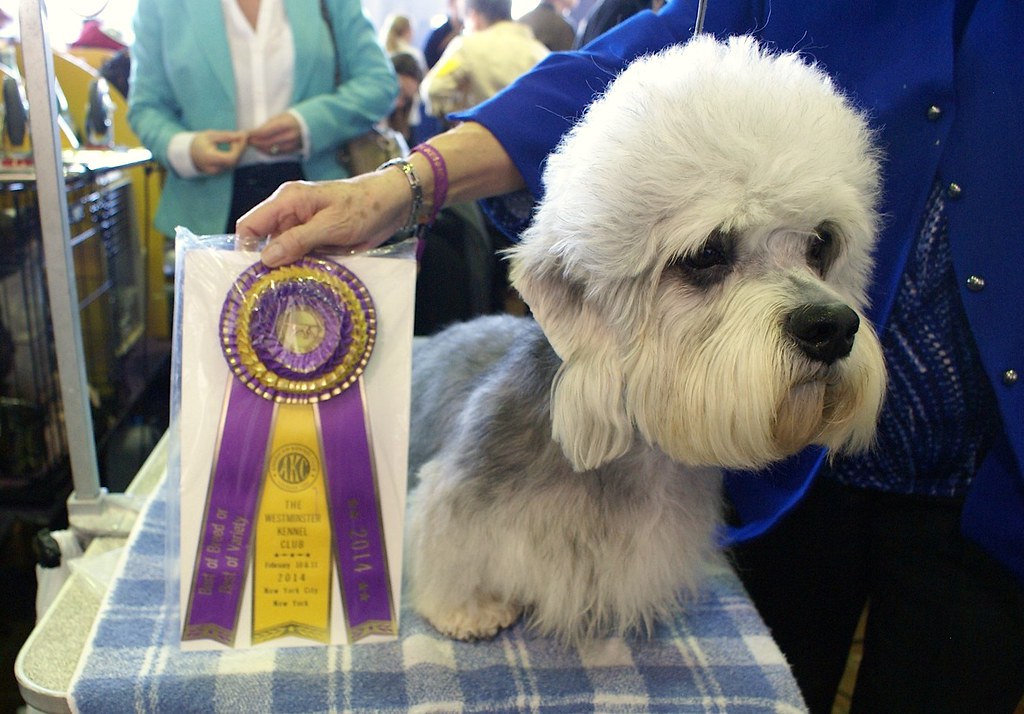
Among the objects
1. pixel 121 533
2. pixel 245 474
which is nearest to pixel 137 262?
pixel 121 533

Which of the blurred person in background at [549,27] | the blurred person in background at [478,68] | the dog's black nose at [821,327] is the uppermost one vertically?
the blurred person in background at [549,27]

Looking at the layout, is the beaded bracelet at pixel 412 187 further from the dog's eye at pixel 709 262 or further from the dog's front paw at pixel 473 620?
the dog's front paw at pixel 473 620

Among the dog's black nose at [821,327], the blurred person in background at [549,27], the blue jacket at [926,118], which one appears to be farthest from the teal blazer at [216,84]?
the blurred person in background at [549,27]

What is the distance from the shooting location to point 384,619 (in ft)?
3.00

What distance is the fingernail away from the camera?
2.75 ft

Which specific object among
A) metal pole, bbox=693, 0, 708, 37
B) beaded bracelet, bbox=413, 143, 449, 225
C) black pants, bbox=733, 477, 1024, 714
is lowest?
black pants, bbox=733, 477, 1024, 714

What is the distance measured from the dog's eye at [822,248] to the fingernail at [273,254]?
0.55 meters

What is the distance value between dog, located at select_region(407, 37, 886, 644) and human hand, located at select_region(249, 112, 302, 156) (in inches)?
32.0

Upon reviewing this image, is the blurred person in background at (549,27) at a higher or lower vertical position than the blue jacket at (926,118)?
higher

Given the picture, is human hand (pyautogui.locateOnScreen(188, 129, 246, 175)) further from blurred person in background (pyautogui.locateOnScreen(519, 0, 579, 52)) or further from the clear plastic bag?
blurred person in background (pyautogui.locateOnScreen(519, 0, 579, 52))

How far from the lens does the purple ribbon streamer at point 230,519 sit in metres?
0.86

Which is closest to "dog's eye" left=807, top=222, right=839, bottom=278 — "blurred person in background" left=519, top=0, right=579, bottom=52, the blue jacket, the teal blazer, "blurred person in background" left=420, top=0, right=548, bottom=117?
the blue jacket

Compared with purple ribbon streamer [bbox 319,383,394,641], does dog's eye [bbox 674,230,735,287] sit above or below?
above

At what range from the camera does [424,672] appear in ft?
2.82
